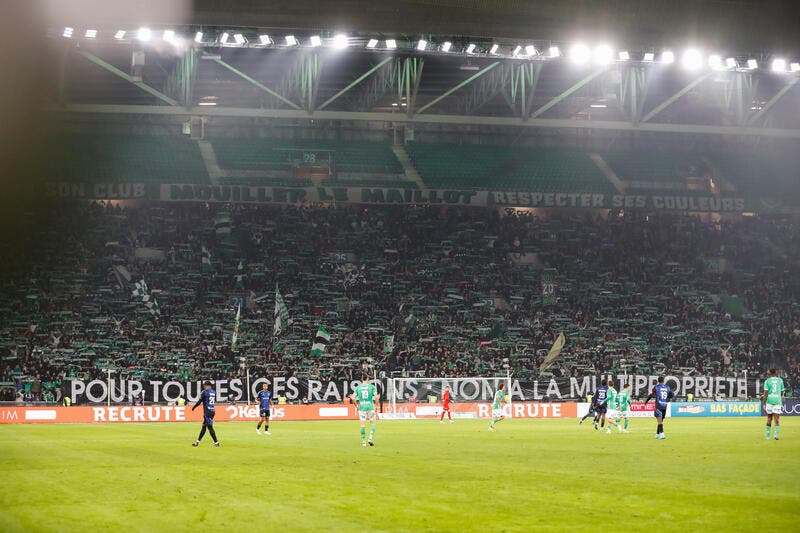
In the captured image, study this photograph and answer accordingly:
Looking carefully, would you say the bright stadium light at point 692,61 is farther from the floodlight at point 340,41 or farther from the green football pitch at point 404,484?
the green football pitch at point 404,484

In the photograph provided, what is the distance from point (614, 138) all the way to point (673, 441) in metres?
50.7

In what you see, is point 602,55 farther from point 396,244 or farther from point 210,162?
point 210,162

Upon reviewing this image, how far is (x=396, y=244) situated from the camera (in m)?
68.2

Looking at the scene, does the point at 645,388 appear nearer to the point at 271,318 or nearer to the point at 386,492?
the point at 271,318

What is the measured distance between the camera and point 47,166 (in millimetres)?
66938

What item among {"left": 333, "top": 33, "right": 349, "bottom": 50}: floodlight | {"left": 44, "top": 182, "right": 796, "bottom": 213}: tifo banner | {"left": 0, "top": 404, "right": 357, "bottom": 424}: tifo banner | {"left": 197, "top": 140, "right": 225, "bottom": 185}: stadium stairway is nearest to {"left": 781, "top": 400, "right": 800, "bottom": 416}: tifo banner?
{"left": 44, "top": 182, "right": 796, "bottom": 213}: tifo banner

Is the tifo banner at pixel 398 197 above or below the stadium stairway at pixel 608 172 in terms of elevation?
below

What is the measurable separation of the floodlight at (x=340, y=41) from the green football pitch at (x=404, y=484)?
23410 mm

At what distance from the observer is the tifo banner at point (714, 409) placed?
181 ft

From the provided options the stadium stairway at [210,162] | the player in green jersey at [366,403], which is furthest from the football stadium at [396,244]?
the stadium stairway at [210,162]

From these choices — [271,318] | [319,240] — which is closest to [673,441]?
[271,318]

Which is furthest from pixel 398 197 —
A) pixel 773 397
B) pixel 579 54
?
pixel 773 397

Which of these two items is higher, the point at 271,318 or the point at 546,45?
the point at 546,45

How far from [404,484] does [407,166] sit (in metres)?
54.3
